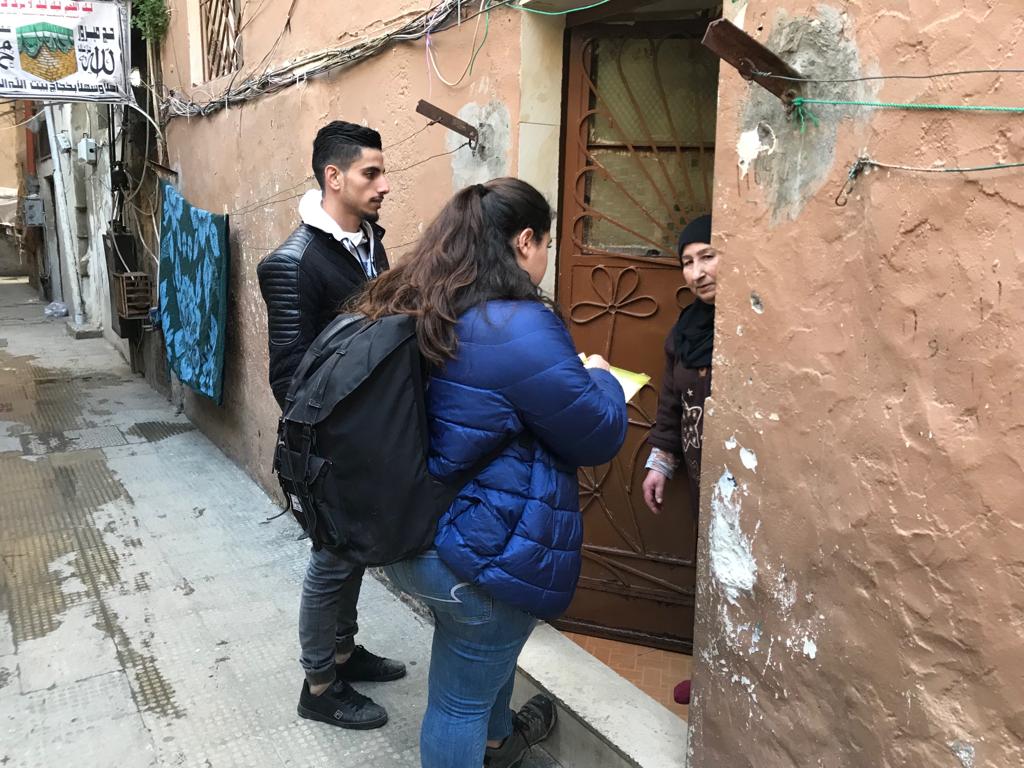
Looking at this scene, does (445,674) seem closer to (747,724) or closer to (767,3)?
(747,724)

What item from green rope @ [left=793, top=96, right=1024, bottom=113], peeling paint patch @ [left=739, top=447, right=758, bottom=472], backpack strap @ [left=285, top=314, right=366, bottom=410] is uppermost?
green rope @ [left=793, top=96, right=1024, bottom=113]

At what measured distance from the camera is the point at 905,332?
155cm

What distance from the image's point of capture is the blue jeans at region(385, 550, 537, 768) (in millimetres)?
1872

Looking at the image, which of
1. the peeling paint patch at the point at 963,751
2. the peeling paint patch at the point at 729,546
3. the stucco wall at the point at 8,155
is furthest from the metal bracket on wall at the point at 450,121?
the stucco wall at the point at 8,155

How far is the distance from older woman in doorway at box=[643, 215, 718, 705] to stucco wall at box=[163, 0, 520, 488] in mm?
856

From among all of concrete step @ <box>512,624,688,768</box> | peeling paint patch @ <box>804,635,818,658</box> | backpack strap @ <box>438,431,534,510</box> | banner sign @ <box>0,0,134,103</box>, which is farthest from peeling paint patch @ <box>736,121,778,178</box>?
banner sign @ <box>0,0,134,103</box>

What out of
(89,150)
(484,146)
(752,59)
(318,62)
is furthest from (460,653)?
(89,150)

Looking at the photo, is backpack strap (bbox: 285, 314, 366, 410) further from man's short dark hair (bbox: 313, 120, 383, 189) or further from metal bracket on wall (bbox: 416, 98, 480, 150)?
metal bracket on wall (bbox: 416, 98, 480, 150)

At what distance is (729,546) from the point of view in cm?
205

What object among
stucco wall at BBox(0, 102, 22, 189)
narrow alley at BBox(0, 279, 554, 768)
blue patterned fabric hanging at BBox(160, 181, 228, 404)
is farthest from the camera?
stucco wall at BBox(0, 102, 22, 189)

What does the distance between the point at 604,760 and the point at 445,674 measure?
31.7 inches

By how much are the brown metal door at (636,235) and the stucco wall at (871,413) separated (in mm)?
1078

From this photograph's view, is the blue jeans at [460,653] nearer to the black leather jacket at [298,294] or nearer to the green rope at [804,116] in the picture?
the black leather jacket at [298,294]

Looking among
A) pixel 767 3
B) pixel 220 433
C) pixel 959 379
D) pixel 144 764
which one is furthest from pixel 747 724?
pixel 220 433
